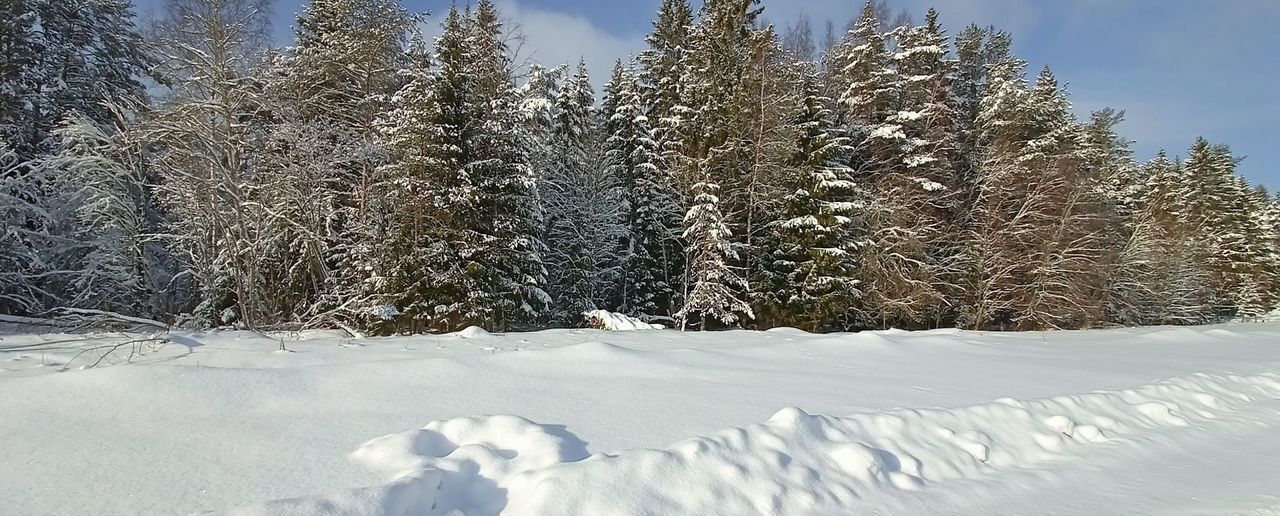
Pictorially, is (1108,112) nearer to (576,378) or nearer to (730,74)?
(730,74)

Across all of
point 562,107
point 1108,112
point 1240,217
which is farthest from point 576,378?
point 1240,217

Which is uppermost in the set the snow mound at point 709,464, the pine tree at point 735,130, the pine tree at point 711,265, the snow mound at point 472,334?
the pine tree at point 735,130

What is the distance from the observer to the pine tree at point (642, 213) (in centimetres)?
1875

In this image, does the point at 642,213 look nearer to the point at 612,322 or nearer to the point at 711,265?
the point at 711,265

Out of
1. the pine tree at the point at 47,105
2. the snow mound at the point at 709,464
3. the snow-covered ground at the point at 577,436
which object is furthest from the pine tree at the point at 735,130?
the pine tree at the point at 47,105

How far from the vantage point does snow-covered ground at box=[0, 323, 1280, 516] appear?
2.55 m

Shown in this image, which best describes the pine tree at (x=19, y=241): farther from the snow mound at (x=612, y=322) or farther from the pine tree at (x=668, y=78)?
the pine tree at (x=668, y=78)

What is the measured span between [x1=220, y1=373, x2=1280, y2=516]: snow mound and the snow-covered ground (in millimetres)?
13

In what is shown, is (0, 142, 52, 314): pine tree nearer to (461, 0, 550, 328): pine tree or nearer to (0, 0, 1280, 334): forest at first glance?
(0, 0, 1280, 334): forest

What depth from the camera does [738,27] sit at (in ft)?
55.0

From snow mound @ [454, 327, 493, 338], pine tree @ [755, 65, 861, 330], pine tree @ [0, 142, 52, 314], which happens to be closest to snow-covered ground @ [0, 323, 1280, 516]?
snow mound @ [454, 327, 493, 338]

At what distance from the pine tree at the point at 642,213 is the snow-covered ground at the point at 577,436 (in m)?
12.9

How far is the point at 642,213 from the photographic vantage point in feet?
62.7

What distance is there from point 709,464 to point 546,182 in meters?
14.1
